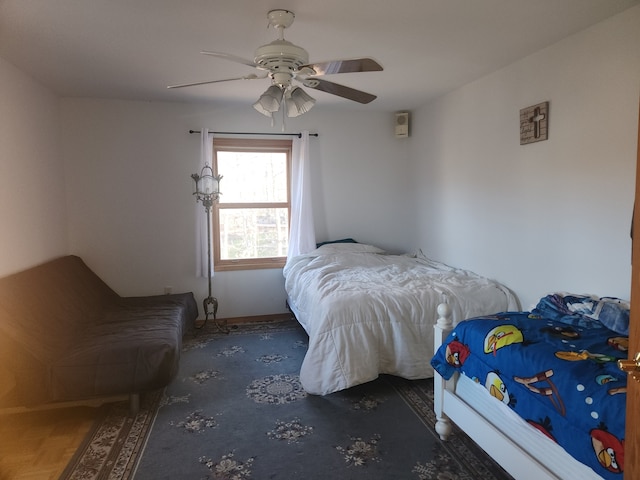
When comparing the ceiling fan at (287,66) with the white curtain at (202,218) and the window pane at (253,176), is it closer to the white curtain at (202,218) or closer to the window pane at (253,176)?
the white curtain at (202,218)

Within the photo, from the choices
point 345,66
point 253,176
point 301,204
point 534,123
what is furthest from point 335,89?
point 253,176

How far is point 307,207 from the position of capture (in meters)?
4.50

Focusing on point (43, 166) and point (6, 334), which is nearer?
point (6, 334)

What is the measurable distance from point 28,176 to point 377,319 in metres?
2.82

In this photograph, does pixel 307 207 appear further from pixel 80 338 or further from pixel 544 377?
pixel 544 377

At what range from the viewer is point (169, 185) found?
4.33m

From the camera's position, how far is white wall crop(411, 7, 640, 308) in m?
2.38

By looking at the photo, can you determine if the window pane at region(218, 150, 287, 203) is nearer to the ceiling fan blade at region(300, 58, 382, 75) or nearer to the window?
the window

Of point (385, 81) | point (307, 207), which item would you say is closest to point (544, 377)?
point (385, 81)

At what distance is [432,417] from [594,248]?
1.38m

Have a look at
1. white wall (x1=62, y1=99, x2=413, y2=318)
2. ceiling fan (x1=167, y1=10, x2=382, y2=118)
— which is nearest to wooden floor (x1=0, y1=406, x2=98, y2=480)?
white wall (x1=62, y1=99, x2=413, y2=318)

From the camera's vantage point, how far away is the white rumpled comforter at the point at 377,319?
277 cm

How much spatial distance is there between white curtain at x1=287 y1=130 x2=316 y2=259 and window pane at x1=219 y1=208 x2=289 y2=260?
252 millimetres

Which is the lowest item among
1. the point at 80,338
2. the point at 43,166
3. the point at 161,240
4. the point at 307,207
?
the point at 80,338
